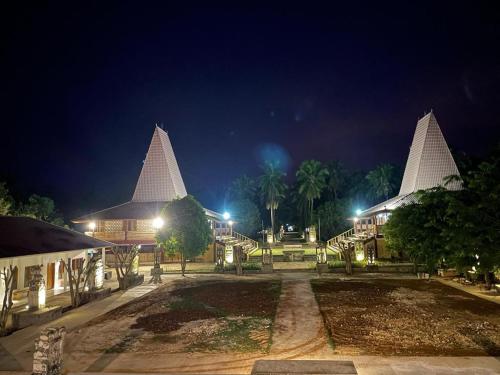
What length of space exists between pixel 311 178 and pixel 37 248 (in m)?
49.3

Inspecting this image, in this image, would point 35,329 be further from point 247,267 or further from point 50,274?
point 247,267

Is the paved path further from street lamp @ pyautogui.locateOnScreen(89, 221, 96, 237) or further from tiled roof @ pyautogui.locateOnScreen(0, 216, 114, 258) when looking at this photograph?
street lamp @ pyautogui.locateOnScreen(89, 221, 96, 237)

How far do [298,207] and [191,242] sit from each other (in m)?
44.7

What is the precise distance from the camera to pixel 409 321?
1128cm

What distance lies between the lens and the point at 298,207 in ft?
218

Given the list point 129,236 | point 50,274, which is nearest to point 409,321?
point 50,274

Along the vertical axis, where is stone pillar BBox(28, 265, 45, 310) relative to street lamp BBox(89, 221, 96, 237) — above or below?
below

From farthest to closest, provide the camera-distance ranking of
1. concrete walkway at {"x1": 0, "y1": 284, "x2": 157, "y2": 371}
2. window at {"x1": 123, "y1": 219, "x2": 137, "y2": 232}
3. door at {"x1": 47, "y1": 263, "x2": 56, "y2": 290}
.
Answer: window at {"x1": 123, "y1": 219, "x2": 137, "y2": 232}, door at {"x1": 47, "y1": 263, "x2": 56, "y2": 290}, concrete walkway at {"x1": 0, "y1": 284, "x2": 157, "y2": 371}

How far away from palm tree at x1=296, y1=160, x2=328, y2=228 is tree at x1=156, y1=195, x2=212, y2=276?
37.4 metres

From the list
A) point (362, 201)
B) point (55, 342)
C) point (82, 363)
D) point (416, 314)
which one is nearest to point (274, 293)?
point (416, 314)

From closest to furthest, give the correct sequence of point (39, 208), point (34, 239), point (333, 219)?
point (34, 239) < point (39, 208) < point (333, 219)

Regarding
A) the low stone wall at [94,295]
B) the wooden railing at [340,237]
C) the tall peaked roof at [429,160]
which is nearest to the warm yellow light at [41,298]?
the low stone wall at [94,295]

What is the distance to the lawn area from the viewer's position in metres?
9.42

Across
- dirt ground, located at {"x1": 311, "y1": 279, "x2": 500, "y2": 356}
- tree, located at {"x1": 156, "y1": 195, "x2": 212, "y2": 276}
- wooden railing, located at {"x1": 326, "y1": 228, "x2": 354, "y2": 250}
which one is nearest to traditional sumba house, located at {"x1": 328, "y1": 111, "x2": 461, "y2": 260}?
wooden railing, located at {"x1": 326, "y1": 228, "x2": 354, "y2": 250}
